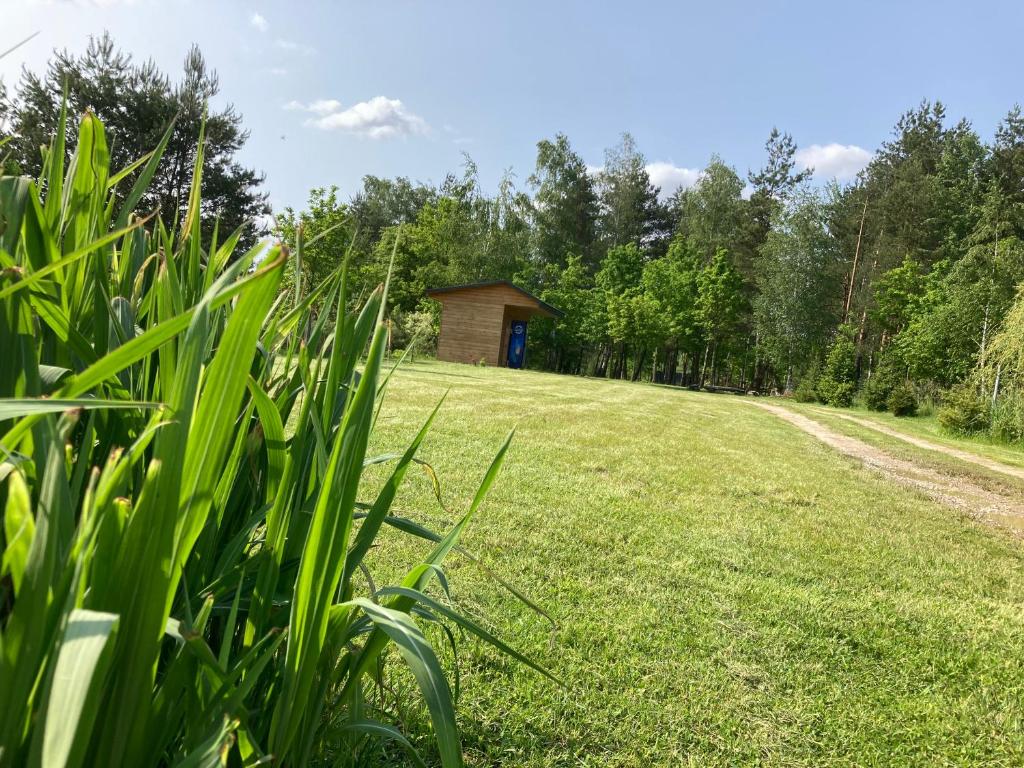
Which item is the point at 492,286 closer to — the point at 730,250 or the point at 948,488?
the point at 730,250

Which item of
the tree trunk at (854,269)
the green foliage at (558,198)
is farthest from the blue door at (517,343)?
the tree trunk at (854,269)

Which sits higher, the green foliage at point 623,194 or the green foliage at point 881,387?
the green foliage at point 623,194

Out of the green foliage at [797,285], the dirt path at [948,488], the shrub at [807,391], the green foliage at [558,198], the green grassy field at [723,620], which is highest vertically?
the green foliage at [558,198]

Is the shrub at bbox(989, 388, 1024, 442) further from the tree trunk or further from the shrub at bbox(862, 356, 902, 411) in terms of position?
the tree trunk

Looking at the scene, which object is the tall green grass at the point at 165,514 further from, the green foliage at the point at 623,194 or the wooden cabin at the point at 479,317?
the green foliage at the point at 623,194

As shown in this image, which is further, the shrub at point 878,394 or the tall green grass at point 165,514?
the shrub at point 878,394

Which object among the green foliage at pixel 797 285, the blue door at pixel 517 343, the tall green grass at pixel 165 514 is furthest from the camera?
the green foliage at pixel 797 285

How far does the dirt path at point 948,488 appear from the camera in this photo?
5.93m

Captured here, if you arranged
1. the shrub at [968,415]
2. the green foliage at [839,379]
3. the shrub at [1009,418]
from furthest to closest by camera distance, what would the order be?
the green foliage at [839,379], the shrub at [968,415], the shrub at [1009,418]

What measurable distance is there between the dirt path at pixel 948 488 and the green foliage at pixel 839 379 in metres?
17.5

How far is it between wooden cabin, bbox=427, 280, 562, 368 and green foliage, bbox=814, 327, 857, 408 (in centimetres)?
1216

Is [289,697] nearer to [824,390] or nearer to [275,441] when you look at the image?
[275,441]

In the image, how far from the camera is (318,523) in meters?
0.65

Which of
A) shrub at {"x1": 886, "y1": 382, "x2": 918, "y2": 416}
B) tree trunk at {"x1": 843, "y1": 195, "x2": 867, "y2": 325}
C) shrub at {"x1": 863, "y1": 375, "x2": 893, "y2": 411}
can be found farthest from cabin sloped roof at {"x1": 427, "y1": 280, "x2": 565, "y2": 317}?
tree trunk at {"x1": 843, "y1": 195, "x2": 867, "y2": 325}
